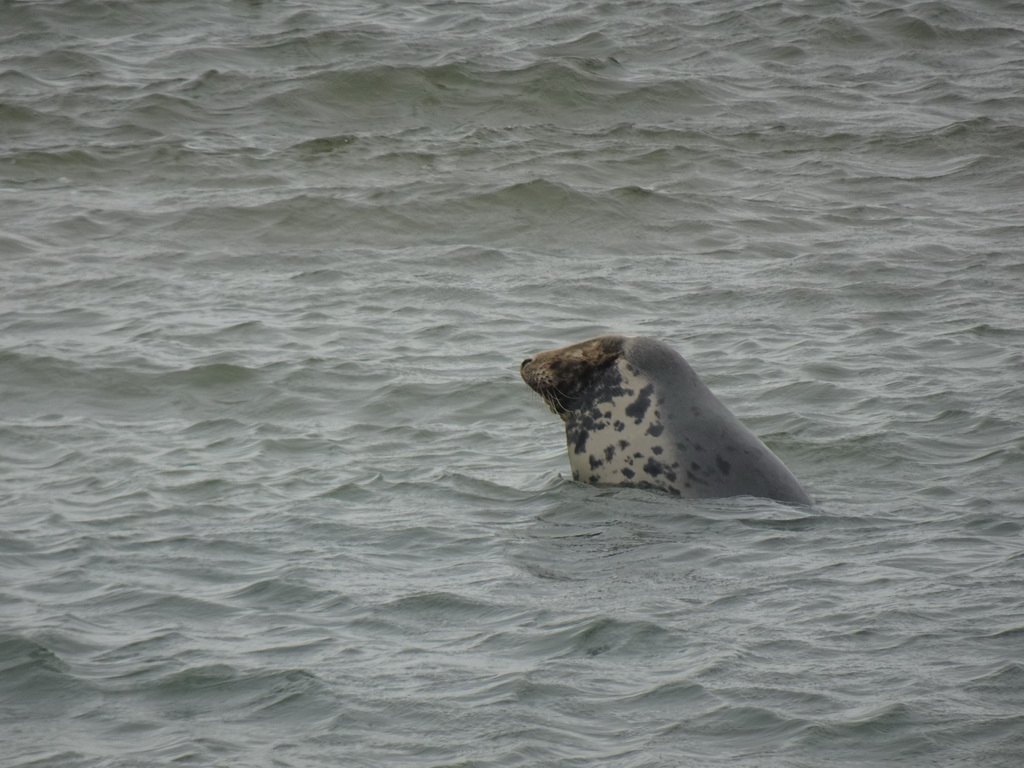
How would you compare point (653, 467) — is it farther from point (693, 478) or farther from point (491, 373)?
point (491, 373)

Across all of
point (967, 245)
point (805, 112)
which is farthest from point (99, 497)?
point (805, 112)

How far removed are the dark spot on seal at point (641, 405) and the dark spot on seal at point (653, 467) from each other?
21 cm

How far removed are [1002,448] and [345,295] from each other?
5.41m

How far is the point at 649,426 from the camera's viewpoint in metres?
7.53

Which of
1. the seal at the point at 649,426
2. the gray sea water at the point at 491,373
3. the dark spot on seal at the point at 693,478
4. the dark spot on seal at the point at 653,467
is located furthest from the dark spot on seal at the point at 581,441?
the dark spot on seal at the point at 693,478

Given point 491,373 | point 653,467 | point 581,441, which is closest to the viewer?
point 653,467

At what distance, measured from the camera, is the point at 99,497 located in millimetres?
7465

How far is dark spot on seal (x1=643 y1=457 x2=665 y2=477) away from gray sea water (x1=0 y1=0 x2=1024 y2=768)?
215 mm

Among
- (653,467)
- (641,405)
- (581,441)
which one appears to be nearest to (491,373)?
(581,441)

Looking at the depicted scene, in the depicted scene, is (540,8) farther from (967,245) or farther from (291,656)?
(291,656)

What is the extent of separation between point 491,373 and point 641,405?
8.33ft

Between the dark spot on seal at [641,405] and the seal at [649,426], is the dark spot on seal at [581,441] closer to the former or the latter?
the seal at [649,426]

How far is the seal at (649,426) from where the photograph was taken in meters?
7.34

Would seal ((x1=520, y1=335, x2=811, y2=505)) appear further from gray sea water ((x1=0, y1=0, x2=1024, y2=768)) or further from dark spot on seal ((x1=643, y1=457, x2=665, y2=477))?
gray sea water ((x1=0, y1=0, x2=1024, y2=768))
